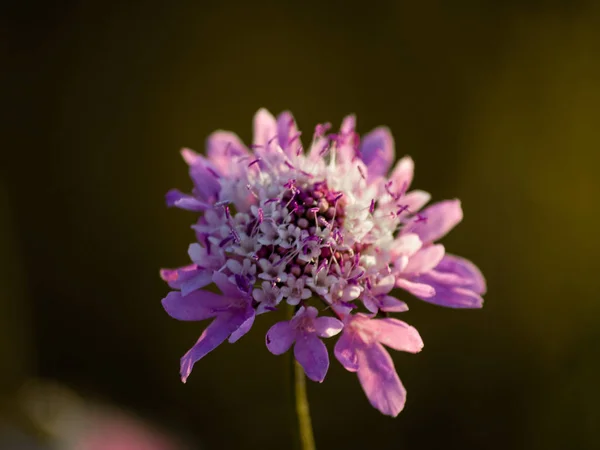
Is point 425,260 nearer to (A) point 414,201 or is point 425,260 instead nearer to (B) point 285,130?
(A) point 414,201

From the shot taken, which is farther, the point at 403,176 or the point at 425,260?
the point at 403,176

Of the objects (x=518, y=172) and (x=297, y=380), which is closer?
(x=297, y=380)

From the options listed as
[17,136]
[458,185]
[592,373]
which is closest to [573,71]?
[458,185]

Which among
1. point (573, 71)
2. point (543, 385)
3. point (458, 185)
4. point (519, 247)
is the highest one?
point (573, 71)

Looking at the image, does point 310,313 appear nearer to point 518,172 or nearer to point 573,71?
point 518,172

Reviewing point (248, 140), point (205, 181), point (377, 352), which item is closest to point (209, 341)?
point (377, 352)

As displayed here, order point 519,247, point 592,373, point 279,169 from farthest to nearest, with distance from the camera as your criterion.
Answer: point 519,247 < point 592,373 < point 279,169

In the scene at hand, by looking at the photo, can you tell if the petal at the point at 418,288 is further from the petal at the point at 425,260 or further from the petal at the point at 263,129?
the petal at the point at 263,129
